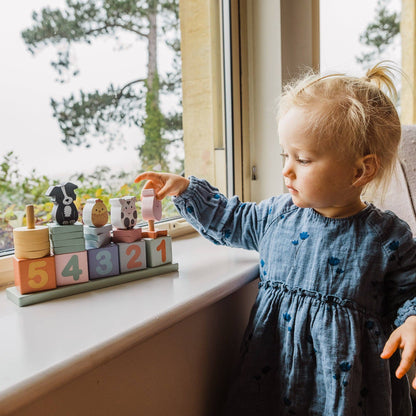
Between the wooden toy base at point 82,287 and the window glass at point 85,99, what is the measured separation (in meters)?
0.18

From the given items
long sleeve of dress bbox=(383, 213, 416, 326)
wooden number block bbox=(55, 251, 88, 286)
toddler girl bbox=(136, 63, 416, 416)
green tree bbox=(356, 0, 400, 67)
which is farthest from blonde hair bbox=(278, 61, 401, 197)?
green tree bbox=(356, 0, 400, 67)

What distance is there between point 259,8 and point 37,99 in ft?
2.43

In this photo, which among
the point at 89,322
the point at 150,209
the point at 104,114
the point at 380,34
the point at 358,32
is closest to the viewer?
the point at 89,322

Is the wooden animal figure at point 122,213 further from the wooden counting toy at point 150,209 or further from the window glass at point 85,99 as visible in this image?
the window glass at point 85,99

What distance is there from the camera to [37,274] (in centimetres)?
74

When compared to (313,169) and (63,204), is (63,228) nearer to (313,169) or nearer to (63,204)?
(63,204)

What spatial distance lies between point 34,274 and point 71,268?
0.21ft

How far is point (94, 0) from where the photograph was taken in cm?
99

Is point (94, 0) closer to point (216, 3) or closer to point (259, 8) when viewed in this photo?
point (216, 3)

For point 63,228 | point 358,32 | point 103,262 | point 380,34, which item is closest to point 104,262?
point 103,262

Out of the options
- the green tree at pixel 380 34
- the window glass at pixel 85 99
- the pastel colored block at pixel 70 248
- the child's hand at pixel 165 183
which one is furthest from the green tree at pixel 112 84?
the green tree at pixel 380 34

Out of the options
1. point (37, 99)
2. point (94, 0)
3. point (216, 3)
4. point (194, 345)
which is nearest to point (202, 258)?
point (194, 345)

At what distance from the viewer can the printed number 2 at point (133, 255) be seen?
0.86m

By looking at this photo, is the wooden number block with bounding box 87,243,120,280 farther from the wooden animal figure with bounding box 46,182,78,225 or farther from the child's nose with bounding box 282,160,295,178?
the child's nose with bounding box 282,160,295,178
